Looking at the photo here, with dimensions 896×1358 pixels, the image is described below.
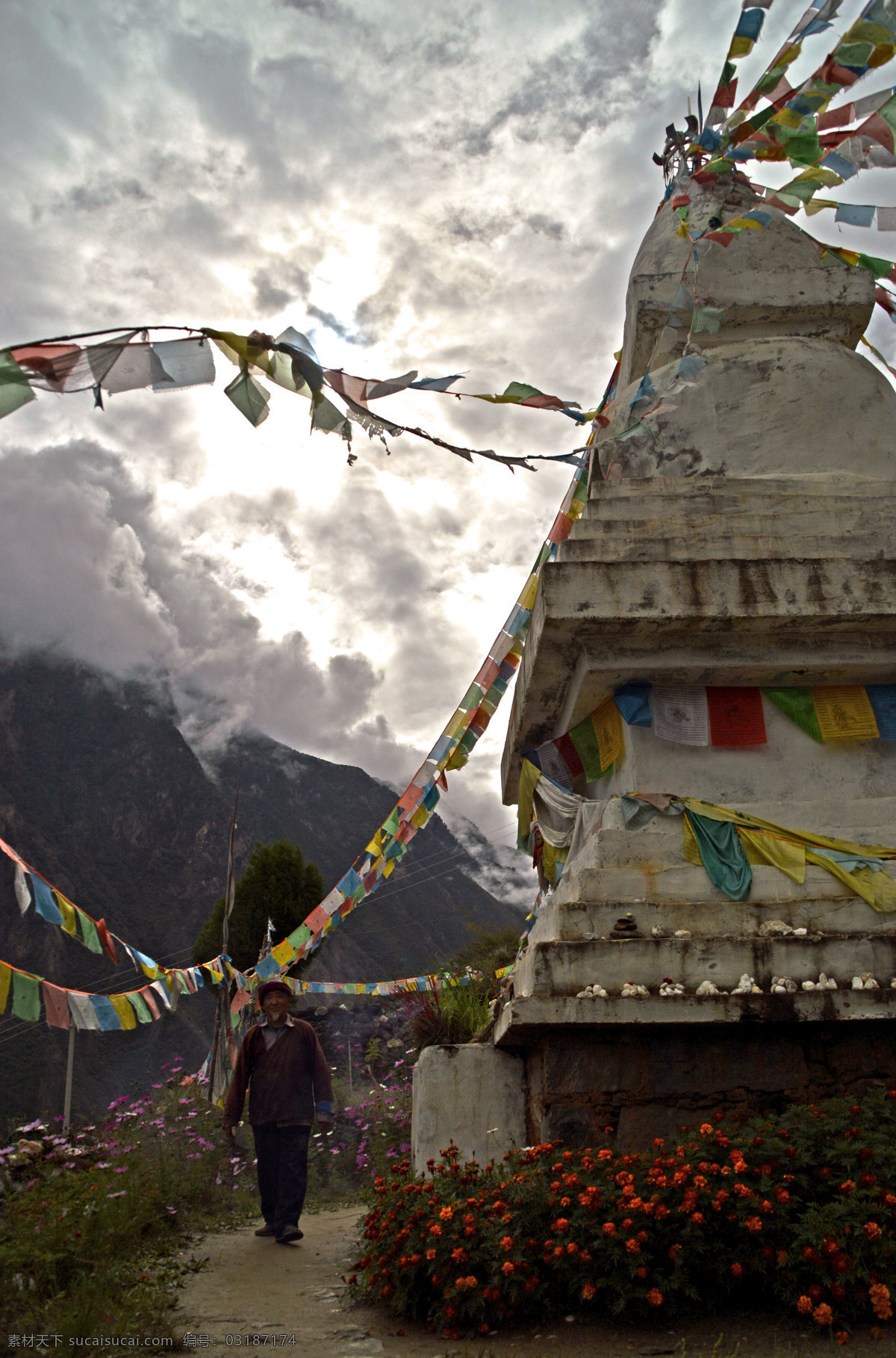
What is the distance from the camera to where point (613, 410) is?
26.1 feet

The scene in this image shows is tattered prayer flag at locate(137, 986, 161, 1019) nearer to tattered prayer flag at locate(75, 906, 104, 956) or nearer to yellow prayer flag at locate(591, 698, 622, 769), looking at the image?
tattered prayer flag at locate(75, 906, 104, 956)

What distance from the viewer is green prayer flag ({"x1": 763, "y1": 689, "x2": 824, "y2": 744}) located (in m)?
5.64

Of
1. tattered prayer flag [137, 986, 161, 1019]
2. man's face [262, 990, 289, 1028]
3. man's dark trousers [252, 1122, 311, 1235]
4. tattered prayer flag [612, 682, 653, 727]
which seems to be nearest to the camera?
man's dark trousers [252, 1122, 311, 1235]

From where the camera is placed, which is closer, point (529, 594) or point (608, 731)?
point (608, 731)

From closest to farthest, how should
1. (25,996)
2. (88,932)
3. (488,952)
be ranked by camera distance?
1. (25,996)
2. (88,932)
3. (488,952)

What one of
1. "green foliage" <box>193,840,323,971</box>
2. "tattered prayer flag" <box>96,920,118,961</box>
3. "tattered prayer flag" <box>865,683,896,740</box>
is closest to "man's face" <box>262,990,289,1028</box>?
"tattered prayer flag" <box>96,920,118,961</box>

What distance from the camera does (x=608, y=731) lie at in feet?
20.1

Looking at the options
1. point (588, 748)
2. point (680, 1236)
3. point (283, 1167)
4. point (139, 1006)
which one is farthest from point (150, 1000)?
point (680, 1236)

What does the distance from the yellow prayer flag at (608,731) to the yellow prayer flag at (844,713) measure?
4.14 feet

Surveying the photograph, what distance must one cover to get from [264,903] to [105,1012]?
10.2m

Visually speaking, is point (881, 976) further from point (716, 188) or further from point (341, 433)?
point (716, 188)

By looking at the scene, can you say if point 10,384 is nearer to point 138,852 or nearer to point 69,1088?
point 69,1088

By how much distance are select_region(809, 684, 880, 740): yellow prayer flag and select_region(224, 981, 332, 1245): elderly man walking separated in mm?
3755

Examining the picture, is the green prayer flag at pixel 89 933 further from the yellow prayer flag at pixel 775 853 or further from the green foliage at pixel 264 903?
the green foliage at pixel 264 903
